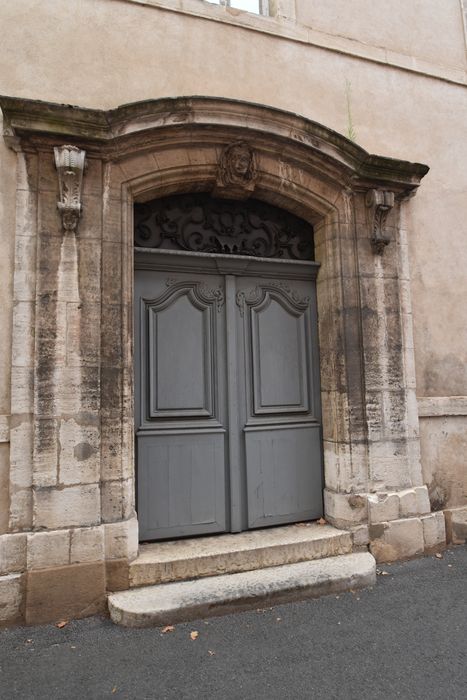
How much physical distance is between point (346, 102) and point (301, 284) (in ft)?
5.61

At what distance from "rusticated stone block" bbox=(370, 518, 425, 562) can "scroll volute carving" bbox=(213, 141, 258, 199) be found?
2.88 metres

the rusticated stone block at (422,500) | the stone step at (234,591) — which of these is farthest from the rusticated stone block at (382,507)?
the stone step at (234,591)

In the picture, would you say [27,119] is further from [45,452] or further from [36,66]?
[45,452]

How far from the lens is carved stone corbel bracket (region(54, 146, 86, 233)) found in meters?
3.09

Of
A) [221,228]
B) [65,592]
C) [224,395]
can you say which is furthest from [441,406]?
[65,592]

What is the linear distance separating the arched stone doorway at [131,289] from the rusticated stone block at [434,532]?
9 cm

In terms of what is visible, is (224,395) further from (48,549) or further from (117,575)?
(48,549)

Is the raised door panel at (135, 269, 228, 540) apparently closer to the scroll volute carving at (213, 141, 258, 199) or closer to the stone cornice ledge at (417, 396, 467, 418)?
the scroll volute carving at (213, 141, 258, 199)

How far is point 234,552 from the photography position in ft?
10.6

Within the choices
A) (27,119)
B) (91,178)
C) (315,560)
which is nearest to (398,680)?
(315,560)

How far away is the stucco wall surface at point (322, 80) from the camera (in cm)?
333

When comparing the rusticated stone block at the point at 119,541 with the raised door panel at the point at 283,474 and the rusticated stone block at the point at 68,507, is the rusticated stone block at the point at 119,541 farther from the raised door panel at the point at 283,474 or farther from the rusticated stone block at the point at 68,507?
the raised door panel at the point at 283,474

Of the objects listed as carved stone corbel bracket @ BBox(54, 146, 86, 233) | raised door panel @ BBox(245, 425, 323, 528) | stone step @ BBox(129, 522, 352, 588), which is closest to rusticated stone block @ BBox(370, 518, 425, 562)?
stone step @ BBox(129, 522, 352, 588)

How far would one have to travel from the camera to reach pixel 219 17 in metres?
3.79
